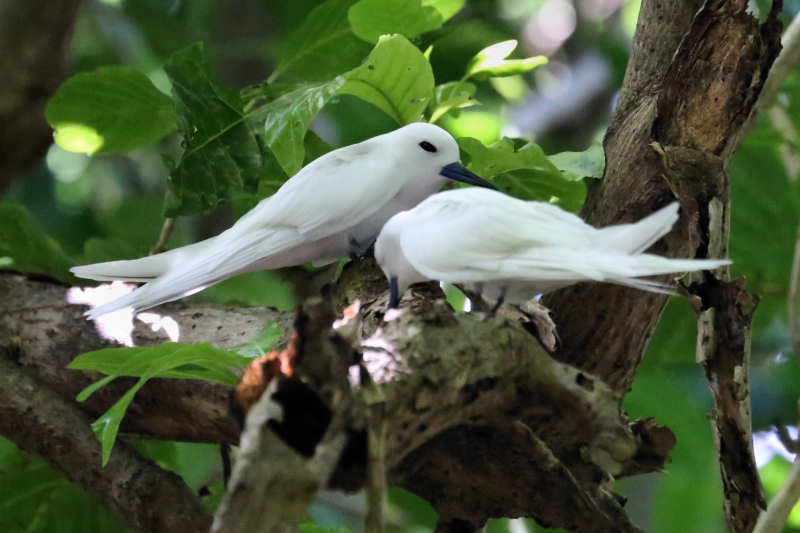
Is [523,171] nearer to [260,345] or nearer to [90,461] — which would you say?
[260,345]

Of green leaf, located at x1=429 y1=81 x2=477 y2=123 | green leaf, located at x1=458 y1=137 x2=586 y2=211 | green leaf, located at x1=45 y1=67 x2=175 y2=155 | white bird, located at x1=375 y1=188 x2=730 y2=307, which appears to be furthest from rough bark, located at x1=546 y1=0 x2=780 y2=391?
green leaf, located at x1=45 y1=67 x2=175 y2=155

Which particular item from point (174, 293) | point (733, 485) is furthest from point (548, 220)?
point (174, 293)

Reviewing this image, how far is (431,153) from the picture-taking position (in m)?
2.65

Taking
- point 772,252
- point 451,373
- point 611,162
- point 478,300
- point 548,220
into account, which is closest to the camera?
point 451,373

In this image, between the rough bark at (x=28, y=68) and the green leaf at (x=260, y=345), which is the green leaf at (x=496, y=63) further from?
the rough bark at (x=28, y=68)

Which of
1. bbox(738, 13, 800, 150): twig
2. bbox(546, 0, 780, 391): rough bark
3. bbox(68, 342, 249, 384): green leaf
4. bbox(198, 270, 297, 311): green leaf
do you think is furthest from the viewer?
bbox(198, 270, 297, 311): green leaf

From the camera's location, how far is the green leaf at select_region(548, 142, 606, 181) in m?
2.60

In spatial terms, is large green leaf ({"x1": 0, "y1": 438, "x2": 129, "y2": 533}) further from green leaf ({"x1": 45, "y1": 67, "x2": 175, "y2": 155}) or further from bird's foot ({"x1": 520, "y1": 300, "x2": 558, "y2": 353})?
bird's foot ({"x1": 520, "y1": 300, "x2": 558, "y2": 353})

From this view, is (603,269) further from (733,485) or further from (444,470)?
(733,485)

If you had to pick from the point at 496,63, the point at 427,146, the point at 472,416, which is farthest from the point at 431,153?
the point at 472,416

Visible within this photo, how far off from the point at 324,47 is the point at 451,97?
1.72 ft

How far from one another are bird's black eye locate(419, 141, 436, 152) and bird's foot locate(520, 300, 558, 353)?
0.47 metres

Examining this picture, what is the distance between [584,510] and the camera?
209 cm

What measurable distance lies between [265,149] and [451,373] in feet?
4.58
